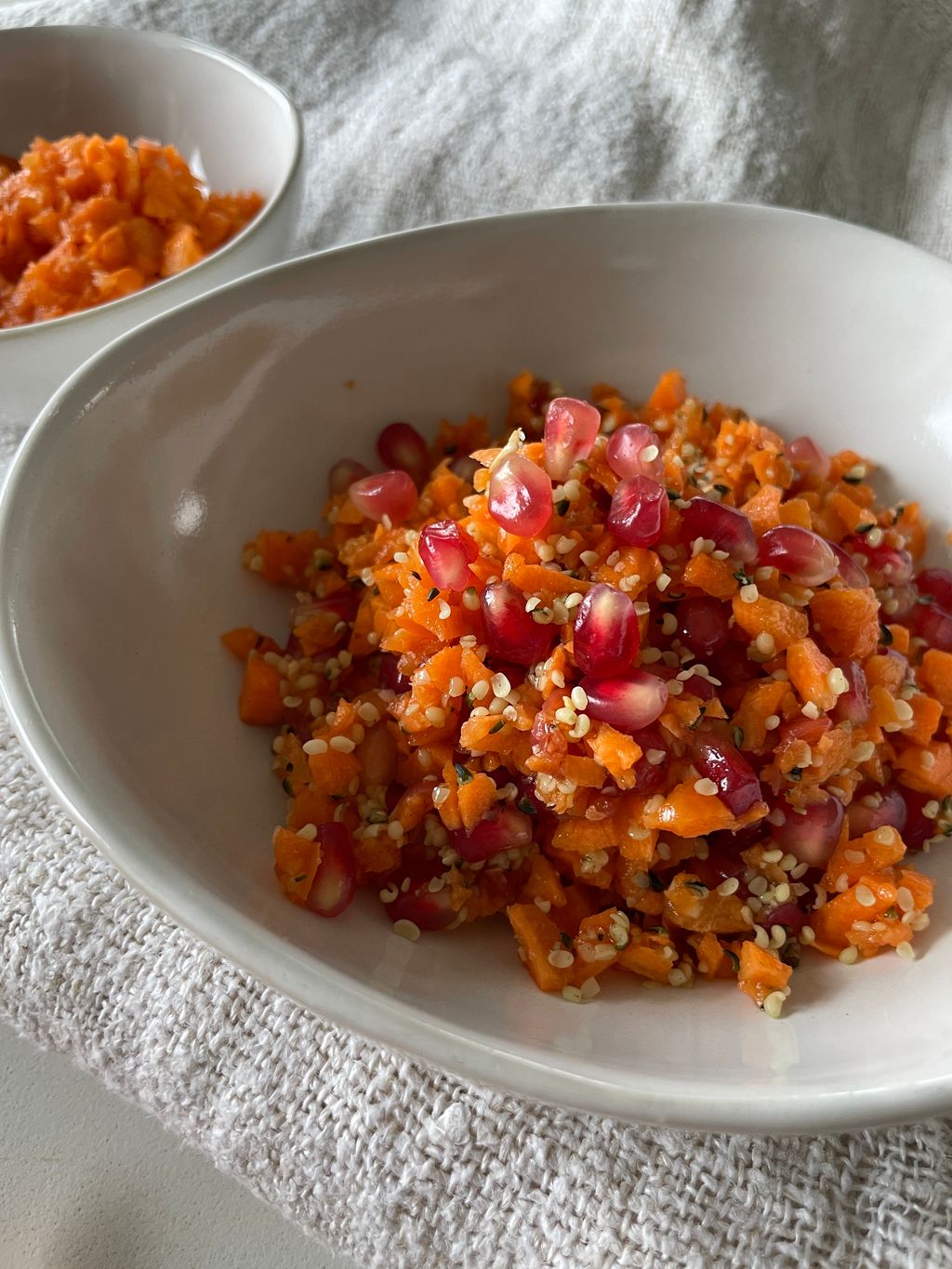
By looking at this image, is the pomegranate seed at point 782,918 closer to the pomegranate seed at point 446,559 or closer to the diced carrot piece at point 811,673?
the diced carrot piece at point 811,673

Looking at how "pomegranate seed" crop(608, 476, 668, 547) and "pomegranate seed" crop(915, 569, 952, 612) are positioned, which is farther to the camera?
"pomegranate seed" crop(915, 569, 952, 612)

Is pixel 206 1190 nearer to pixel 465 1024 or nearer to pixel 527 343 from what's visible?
pixel 465 1024

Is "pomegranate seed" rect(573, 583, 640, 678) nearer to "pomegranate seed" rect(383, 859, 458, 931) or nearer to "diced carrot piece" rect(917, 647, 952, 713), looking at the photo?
"pomegranate seed" rect(383, 859, 458, 931)

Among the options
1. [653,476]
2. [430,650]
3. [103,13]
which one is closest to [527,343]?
[653,476]

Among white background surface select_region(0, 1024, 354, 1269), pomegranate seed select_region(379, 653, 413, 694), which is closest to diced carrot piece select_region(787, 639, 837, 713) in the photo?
pomegranate seed select_region(379, 653, 413, 694)

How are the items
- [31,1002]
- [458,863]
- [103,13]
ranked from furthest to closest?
[103,13], [31,1002], [458,863]

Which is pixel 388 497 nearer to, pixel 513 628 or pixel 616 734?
pixel 513 628

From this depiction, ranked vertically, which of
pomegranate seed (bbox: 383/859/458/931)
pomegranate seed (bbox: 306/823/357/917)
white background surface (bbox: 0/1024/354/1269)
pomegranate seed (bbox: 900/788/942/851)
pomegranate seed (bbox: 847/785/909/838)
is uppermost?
pomegranate seed (bbox: 847/785/909/838)
